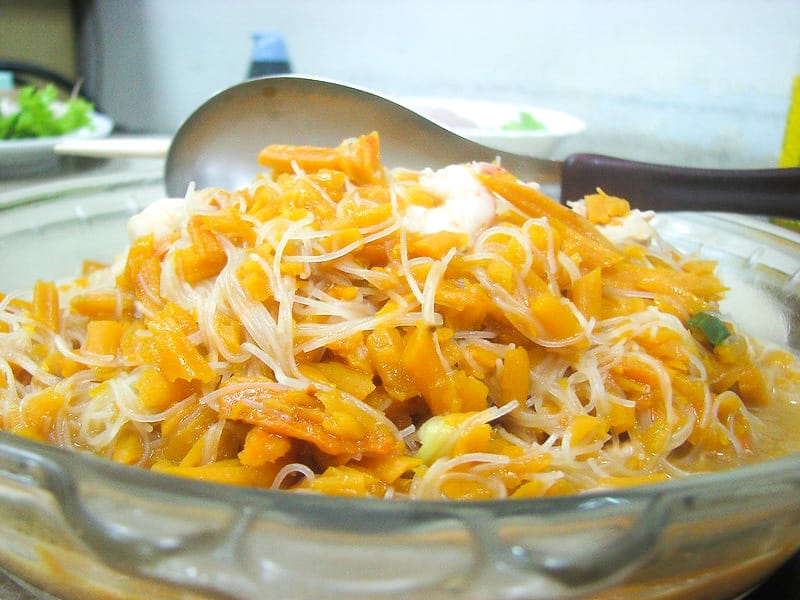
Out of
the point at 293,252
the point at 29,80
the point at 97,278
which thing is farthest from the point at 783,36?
the point at 29,80

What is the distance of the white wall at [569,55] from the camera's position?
8.03 ft

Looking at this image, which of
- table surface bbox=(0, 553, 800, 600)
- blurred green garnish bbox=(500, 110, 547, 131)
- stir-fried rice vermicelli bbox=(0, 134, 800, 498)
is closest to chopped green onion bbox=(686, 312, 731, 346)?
stir-fried rice vermicelli bbox=(0, 134, 800, 498)

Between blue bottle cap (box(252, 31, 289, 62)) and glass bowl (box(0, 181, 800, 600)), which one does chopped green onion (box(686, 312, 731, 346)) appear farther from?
blue bottle cap (box(252, 31, 289, 62))

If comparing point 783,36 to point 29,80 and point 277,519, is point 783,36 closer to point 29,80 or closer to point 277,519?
point 277,519

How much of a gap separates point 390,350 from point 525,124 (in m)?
1.83

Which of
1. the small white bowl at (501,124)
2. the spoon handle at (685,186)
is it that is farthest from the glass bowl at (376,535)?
the small white bowl at (501,124)

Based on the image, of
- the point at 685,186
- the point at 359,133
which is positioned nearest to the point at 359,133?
the point at 359,133

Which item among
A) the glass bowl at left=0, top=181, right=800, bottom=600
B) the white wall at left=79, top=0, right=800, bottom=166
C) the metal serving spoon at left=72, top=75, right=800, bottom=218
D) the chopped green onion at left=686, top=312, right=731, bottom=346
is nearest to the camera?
the glass bowl at left=0, top=181, right=800, bottom=600

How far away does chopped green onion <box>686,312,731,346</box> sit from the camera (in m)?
1.03

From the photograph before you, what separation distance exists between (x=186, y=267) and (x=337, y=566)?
0.64 meters

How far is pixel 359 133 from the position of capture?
156 centimetres

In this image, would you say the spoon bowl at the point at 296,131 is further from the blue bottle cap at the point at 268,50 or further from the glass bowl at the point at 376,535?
the blue bottle cap at the point at 268,50

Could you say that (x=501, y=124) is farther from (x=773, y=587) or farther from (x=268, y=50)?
(x=773, y=587)

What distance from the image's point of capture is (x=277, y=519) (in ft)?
1.71
